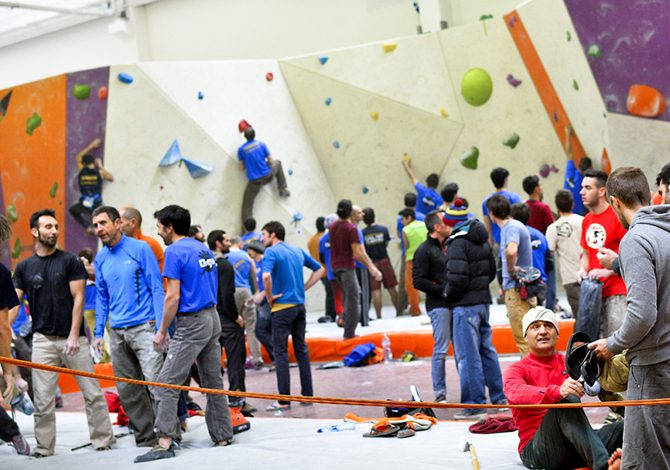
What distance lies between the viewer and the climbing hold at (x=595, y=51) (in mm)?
11016

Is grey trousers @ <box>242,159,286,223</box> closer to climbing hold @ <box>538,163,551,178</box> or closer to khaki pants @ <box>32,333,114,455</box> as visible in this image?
climbing hold @ <box>538,163,551,178</box>

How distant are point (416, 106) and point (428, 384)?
6839 mm

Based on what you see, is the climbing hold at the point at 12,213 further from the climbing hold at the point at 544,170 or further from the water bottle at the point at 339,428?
the water bottle at the point at 339,428

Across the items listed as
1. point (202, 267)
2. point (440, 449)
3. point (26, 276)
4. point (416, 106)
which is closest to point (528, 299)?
point (440, 449)

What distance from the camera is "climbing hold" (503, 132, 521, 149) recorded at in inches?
553

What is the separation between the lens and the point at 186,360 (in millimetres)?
6547

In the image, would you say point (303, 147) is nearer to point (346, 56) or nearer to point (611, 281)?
point (346, 56)

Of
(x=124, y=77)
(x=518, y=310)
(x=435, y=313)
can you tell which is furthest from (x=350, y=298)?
(x=124, y=77)

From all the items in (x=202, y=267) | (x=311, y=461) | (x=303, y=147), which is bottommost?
(x=311, y=461)

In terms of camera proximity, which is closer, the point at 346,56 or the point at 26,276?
the point at 26,276

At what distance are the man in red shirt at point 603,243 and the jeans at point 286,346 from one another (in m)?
2.85

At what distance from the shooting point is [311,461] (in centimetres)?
613

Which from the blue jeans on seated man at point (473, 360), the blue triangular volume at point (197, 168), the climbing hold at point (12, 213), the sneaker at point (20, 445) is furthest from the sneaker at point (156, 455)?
the climbing hold at point (12, 213)

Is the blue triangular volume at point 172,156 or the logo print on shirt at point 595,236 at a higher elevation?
the blue triangular volume at point 172,156
